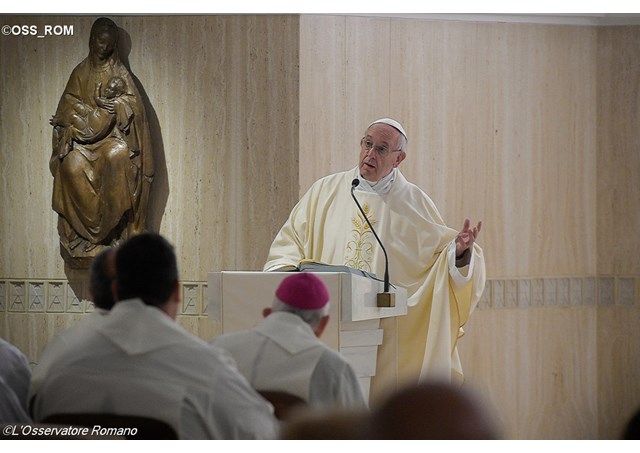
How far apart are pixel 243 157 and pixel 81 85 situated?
3.06ft

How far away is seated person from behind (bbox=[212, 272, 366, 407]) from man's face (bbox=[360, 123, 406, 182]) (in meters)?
1.03

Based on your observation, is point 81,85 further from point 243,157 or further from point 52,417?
point 52,417

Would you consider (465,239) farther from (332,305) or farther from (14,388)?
(14,388)

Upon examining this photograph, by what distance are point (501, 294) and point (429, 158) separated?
0.93 m

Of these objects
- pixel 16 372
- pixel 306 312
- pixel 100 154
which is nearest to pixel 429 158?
pixel 306 312

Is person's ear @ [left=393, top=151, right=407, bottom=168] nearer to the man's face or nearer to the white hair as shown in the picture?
the man's face

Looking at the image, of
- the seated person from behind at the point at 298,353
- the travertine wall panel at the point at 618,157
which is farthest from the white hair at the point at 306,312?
the travertine wall panel at the point at 618,157

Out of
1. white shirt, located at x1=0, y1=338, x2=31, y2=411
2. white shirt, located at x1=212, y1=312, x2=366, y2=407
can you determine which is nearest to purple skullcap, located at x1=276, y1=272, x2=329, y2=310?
white shirt, located at x1=212, y1=312, x2=366, y2=407

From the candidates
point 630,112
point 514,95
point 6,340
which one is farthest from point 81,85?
point 630,112

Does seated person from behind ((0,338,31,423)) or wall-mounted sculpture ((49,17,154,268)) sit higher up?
wall-mounted sculpture ((49,17,154,268))

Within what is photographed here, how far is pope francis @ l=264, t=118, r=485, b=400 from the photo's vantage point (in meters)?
5.64

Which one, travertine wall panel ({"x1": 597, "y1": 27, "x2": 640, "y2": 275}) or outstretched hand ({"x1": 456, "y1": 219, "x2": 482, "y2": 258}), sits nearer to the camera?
outstretched hand ({"x1": 456, "y1": 219, "x2": 482, "y2": 258})

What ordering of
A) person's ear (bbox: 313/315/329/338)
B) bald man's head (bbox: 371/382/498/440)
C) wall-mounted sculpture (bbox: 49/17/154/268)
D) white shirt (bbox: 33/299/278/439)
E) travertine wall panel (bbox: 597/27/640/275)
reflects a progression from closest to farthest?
bald man's head (bbox: 371/382/498/440) < white shirt (bbox: 33/299/278/439) < person's ear (bbox: 313/315/329/338) < wall-mounted sculpture (bbox: 49/17/154/268) < travertine wall panel (bbox: 597/27/640/275)

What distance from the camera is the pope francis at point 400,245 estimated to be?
564cm
